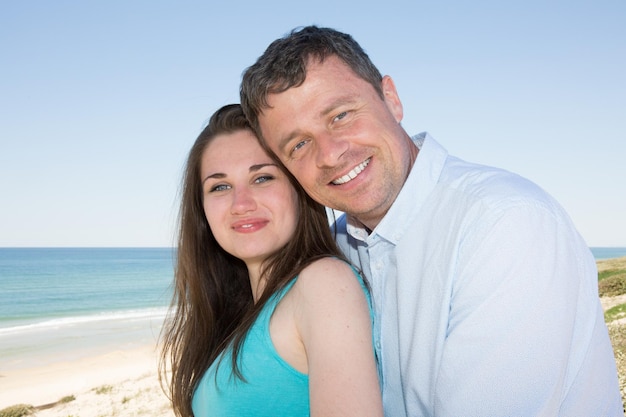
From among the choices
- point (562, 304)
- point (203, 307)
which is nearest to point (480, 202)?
point (562, 304)

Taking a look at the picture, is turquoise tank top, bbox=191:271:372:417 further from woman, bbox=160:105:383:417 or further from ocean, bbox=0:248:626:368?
ocean, bbox=0:248:626:368

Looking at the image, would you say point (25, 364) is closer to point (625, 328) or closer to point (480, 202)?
→ point (625, 328)

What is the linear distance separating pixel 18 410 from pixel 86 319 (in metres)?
18.2

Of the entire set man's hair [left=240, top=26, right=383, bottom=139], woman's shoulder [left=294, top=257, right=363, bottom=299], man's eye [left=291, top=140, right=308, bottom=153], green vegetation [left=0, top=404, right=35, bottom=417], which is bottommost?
green vegetation [left=0, top=404, right=35, bottom=417]

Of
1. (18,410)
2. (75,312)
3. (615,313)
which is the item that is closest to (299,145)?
(18,410)

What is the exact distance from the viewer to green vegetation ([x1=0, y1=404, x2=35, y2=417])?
10.8m

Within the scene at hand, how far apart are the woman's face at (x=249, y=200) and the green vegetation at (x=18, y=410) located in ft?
31.7

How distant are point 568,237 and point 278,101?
5.44ft

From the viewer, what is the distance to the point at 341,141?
3078mm

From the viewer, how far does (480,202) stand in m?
2.30

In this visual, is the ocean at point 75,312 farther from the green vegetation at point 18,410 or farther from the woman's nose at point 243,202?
the green vegetation at point 18,410

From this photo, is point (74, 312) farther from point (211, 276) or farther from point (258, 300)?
point (258, 300)

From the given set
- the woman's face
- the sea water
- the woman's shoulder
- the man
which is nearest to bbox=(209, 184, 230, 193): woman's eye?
the woman's face

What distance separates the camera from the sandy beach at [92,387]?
10.7m
